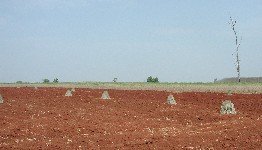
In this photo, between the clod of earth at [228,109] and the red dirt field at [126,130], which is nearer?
the red dirt field at [126,130]

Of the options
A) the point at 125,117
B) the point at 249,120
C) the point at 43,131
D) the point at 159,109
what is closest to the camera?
the point at 43,131

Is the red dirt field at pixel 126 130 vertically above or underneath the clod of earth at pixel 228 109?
underneath

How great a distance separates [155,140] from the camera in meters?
11.9

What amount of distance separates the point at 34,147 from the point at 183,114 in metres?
10.1

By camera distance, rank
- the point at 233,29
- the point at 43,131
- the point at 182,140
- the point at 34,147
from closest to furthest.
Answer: the point at 34,147
the point at 182,140
the point at 43,131
the point at 233,29

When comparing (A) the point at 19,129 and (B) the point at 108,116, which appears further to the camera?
(B) the point at 108,116

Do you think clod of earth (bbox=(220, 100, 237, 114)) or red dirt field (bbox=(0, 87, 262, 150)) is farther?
clod of earth (bbox=(220, 100, 237, 114))

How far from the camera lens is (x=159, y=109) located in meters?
22.0

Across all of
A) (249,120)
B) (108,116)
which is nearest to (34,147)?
(108,116)

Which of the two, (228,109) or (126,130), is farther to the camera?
(228,109)

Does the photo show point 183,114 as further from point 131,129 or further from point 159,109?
point 131,129

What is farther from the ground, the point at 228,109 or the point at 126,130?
the point at 228,109

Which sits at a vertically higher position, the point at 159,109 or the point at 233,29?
the point at 233,29

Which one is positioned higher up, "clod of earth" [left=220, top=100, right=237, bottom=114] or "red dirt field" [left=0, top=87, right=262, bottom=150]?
Answer: "clod of earth" [left=220, top=100, right=237, bottom=114]
